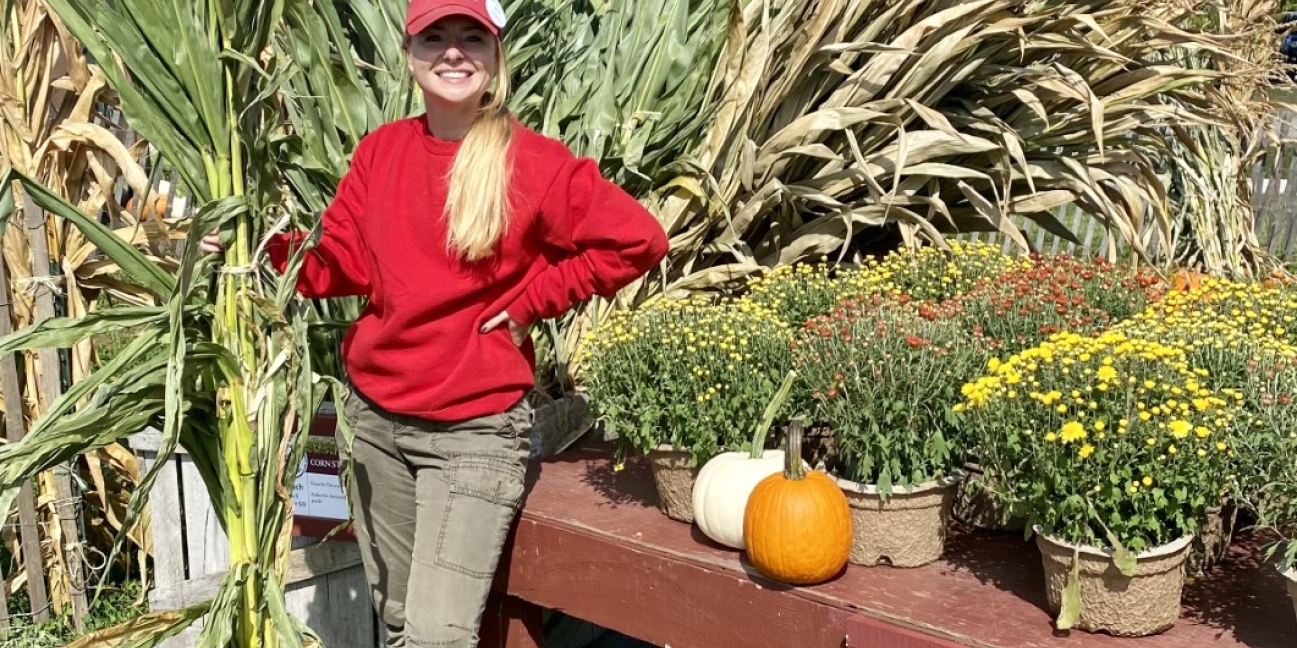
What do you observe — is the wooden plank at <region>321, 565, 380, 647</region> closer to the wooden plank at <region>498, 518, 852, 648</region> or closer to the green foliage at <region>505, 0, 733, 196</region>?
the wooden plank at <region>498, 518, 852, 648</region>

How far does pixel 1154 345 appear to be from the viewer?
189 cm

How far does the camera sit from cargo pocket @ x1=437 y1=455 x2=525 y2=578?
7.20ft

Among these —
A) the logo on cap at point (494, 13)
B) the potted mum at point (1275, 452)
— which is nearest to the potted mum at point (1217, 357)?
the potted mum at point (1275, 452)

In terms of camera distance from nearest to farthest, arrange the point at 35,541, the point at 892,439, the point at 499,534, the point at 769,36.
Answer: the point at 892,439 < the point at 499,534 < the point at 35,541 < the point at 769,36

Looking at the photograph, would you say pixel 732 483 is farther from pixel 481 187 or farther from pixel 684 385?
pixel 481 187

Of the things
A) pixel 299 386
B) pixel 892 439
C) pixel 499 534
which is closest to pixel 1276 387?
pixel 892 439

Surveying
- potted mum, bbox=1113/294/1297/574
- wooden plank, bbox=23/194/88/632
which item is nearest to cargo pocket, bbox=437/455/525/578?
potted mum, bbox=1113/294/1297/574

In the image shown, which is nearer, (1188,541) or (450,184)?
(1188,541)

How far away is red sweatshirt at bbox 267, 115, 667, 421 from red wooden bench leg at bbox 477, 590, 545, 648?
2.20ft

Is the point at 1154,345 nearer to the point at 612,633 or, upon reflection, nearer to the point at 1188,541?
the point at 1188,541

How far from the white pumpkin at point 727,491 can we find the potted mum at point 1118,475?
52cm

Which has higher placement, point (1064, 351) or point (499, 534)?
point (1064, 351)

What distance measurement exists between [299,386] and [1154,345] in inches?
56.9

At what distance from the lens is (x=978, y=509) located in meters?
2.36
